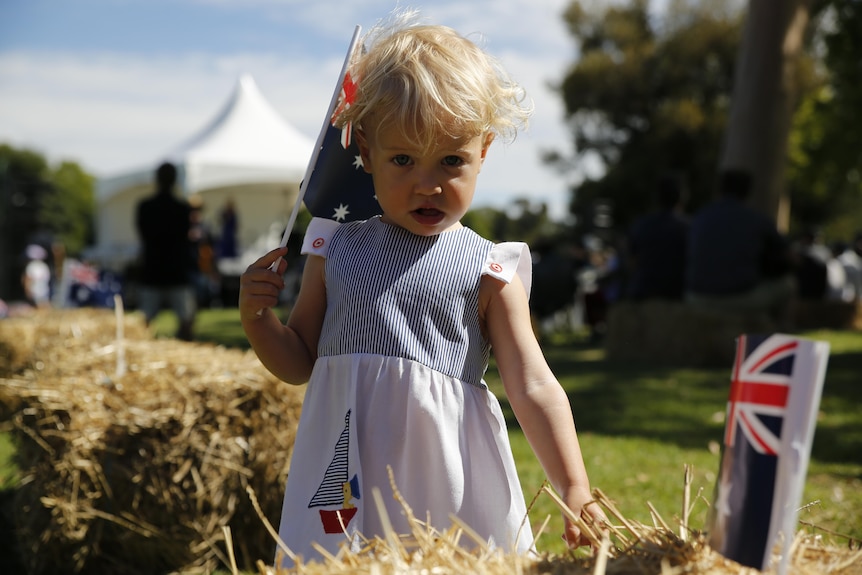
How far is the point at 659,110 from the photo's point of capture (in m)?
33.8

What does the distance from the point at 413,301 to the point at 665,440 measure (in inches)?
181

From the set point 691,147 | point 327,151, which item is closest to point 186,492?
point 327,151

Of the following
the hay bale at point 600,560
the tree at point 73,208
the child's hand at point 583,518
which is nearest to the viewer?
the hay bale at point 600,560

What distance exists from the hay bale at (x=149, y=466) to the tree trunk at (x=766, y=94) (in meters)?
10.5

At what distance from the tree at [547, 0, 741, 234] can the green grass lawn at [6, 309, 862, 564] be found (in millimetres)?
23328

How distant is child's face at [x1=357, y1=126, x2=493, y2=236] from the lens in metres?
1.96

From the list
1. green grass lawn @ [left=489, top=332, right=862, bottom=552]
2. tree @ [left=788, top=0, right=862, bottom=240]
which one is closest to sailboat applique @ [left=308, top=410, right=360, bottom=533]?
green grass lawn @ [left=489, top=332, right=862, bottom=552]

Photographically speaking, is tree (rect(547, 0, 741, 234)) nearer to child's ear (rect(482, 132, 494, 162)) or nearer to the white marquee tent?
the white marquee tent

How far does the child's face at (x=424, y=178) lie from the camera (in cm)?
196

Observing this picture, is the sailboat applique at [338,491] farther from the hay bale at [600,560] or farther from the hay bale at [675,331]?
the hay bale at [675,331]

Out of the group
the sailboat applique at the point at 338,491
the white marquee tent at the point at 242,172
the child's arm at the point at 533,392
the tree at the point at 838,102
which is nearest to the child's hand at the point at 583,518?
the child's arm at the point at 533,392

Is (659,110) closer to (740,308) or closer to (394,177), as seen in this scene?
(740,308)

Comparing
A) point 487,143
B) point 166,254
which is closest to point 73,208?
point 166,254

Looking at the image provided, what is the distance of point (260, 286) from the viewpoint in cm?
206
